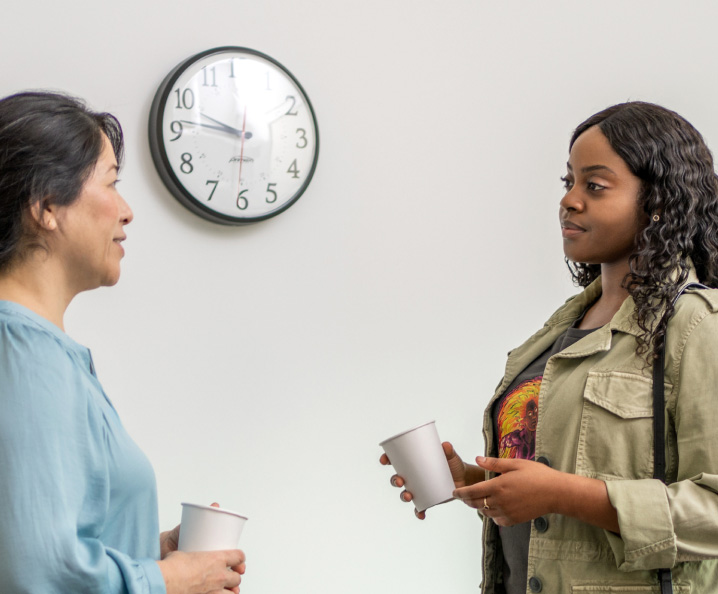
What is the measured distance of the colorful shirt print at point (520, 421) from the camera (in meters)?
1.30

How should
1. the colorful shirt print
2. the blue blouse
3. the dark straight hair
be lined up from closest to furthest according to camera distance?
the blue blouse
the dark straight hair
the colorful shirt print

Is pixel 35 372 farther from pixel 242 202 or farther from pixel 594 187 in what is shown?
pixel 242 202

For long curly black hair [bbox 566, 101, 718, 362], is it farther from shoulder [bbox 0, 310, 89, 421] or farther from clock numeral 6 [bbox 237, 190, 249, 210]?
clock numeral 6 [bbox 237, 190, 249, 210]

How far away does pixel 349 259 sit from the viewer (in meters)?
2.08

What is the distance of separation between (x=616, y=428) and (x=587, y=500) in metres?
0.12

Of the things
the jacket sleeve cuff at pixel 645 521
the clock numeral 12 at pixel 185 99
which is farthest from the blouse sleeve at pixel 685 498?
the clock numeral 12 at pixel 185 99

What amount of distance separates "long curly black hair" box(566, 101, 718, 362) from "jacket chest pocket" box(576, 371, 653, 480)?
7cm

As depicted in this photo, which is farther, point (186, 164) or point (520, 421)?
point (186, 164)

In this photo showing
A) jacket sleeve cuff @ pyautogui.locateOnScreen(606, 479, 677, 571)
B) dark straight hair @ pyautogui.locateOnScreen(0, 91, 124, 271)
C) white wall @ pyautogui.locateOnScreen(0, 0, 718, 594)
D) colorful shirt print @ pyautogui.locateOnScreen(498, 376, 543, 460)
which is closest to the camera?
dark straight hair @ pyautogui.locateOnScreen(0, 91, 124, 271)

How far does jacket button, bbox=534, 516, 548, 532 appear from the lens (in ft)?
3.97

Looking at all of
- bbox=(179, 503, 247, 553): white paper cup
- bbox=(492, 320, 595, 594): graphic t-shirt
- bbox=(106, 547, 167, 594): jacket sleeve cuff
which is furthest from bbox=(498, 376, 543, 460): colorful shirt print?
bbox=(106, 547, 167, 594): jacket sleeve cuff

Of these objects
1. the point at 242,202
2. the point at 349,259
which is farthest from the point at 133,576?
the point at 349,259

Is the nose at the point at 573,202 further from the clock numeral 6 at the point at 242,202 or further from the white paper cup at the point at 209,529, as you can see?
the clock numeral 6 at the point at 242,202

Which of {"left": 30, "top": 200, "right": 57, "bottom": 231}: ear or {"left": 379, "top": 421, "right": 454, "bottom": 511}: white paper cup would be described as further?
{"left": 379, "top": 421, "right": 454, "bottom": 511}: white paper cup
